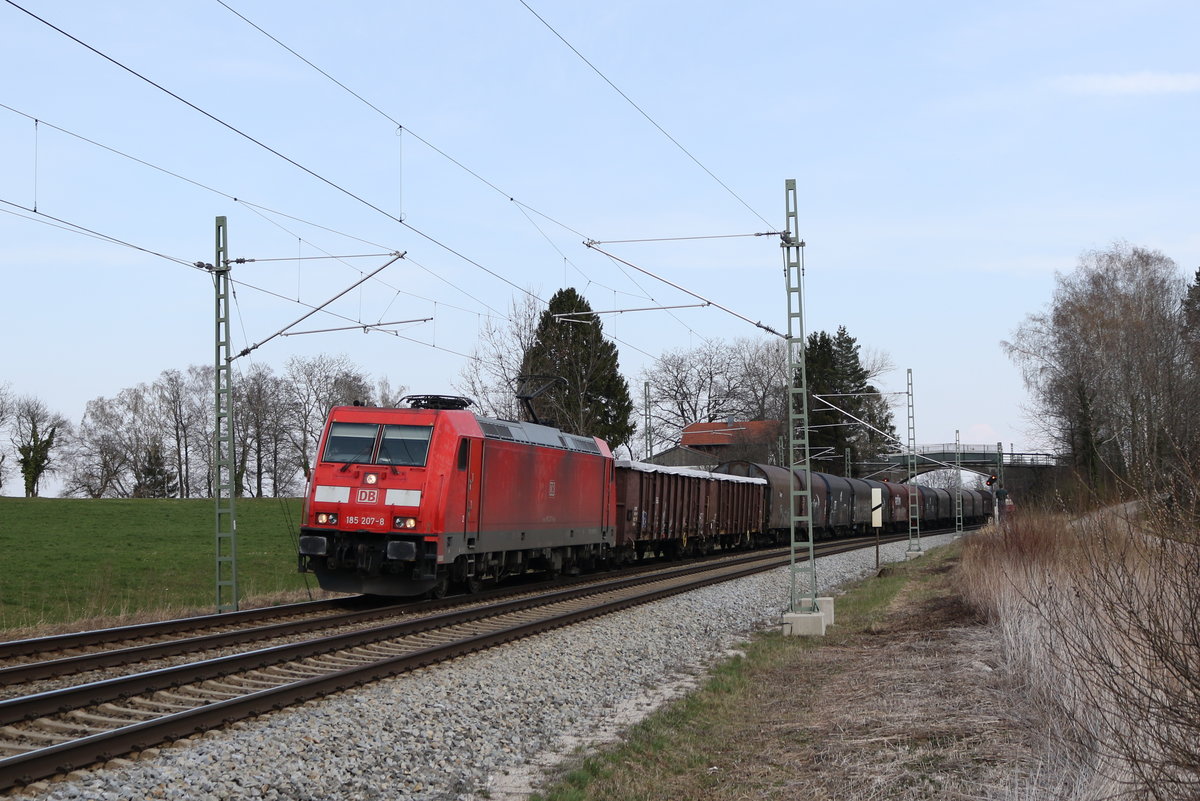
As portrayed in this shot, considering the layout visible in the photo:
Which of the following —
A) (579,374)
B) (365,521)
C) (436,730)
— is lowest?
(436,730)

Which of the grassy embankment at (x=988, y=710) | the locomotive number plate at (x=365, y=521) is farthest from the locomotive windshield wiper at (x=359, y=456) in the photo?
the grassy embankment at (x=988, y=710)

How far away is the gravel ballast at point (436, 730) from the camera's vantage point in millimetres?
6930

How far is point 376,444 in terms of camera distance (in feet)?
57.5

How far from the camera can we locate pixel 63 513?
46469mm

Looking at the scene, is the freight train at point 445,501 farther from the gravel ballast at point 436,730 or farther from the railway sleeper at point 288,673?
the railway sleeper at point 288,673

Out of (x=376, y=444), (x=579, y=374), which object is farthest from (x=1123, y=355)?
(x=376, y=444)

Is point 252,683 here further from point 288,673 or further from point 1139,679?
point 1139,679

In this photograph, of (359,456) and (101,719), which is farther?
(359,456)

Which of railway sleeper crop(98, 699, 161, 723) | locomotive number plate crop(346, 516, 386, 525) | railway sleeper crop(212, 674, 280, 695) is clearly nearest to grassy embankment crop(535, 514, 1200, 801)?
railway sleeper crop(98, 699, 161, 723)

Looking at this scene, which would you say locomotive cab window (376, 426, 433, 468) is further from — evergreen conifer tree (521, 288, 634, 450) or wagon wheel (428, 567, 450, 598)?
evergreen conifer tree (521, 288, 634, 450)

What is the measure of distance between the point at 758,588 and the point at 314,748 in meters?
16.2

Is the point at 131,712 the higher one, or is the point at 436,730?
the point at 131,712

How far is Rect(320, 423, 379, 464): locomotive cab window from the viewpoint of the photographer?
17525 mm

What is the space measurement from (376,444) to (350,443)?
49cm
